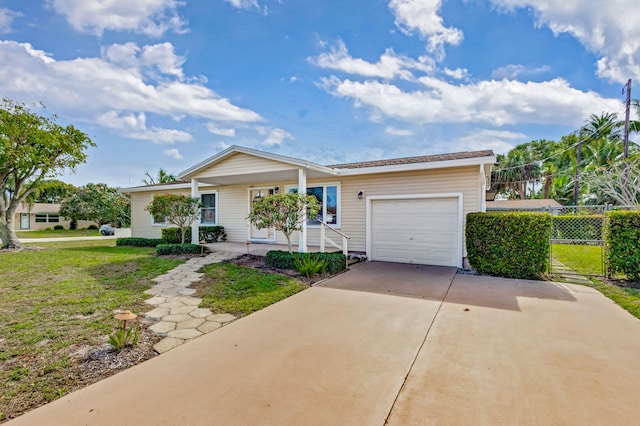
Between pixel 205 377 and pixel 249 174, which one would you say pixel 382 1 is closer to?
pixel 249 174

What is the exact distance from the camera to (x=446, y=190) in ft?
28.2

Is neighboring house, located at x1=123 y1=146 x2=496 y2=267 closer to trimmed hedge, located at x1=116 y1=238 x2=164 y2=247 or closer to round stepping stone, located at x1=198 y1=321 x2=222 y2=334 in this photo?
trimmed hedge, located at x1=116 y1=238 x2=164 y2=247

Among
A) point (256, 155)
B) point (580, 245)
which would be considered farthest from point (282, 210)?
point (580, 245)

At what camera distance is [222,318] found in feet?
14.4

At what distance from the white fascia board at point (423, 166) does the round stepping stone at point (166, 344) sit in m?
7.14

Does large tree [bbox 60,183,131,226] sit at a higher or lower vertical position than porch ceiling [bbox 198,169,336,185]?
lower

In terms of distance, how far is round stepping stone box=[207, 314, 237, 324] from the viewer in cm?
431

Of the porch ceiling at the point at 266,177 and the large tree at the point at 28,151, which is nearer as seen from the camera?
the porch ceiling at the point at 266,177

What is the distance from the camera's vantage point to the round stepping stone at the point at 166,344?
3.41 metres

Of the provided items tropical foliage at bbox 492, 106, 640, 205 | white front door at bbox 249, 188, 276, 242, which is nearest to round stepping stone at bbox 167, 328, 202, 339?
white front door at bbox 249, 188, 276, 242

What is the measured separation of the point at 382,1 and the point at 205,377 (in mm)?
10718

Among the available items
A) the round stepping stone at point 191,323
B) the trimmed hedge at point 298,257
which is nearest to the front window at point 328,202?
the trimmed hedge at point 298,257

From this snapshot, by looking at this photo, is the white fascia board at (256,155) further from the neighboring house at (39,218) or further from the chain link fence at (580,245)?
the neighboring house at (39,218)

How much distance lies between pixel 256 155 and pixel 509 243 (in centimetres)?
723
